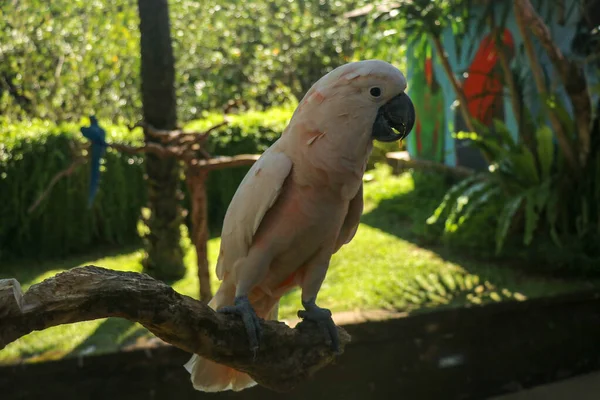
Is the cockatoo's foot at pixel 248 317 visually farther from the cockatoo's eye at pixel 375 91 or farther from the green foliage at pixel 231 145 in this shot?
the green foliage at pixel 231 145

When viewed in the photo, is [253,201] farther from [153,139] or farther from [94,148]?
[153,139]

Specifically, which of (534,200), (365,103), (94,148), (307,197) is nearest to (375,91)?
(365,103)

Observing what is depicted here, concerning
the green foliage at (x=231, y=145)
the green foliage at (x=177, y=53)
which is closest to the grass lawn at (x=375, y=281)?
the green foliage at (x=231, y=145)

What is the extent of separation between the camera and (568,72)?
411 cm

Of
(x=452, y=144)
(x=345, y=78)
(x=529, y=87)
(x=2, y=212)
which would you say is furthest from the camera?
(x=452, y=144)

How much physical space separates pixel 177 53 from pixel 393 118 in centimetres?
839

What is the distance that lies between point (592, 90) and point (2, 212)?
4735 mm

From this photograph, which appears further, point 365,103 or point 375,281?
point 375,281

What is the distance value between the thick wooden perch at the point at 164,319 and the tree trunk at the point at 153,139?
2918mm

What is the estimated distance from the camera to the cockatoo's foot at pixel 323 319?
1803mm

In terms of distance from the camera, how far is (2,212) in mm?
5145

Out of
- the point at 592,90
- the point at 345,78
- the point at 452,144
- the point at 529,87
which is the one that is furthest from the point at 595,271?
the point at 345,78

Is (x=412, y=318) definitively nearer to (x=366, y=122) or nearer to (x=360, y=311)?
(x=360, y=311)

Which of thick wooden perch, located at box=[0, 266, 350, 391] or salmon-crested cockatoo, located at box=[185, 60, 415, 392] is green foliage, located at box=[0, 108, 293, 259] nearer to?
salmon-crested cockatoo, located at box=[185, 60, 415, 392]
